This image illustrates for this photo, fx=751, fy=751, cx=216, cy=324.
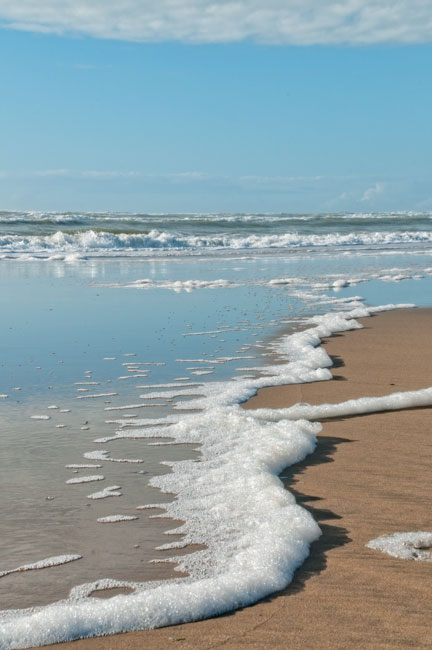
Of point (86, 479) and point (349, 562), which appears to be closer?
point (349, 562)

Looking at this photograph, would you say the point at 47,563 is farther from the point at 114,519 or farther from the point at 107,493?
the point at 107,493

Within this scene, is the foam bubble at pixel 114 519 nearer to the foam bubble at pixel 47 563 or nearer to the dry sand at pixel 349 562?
the foam bubble at pixel 47 563

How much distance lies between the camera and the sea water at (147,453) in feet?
10.1

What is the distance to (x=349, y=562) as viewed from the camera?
328 centimetres

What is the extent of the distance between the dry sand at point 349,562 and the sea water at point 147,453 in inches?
4.4

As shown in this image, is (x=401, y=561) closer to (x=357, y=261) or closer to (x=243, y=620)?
(x=243, y=620)

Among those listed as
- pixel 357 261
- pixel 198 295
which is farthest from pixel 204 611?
pixel 357 261

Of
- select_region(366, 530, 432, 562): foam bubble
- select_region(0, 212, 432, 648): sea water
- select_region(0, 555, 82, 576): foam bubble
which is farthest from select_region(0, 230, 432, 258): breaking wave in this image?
select_region(366, 530, 432, 562): foam bubble

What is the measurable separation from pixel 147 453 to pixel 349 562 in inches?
77.8

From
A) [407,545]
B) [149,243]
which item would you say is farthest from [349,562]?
[149,243]

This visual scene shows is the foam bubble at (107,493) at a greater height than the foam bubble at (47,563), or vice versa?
Answer: the foam bubble at (107,493)

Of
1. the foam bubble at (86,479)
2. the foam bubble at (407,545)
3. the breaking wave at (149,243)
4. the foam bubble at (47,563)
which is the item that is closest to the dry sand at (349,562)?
the foam bubble at (407,545)

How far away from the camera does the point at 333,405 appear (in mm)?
6145

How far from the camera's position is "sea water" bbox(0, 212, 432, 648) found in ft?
10.1
